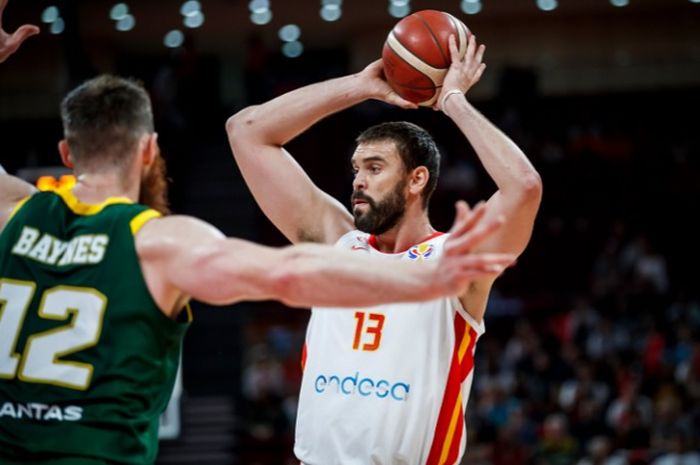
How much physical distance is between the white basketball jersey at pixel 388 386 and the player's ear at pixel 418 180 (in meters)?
0.70

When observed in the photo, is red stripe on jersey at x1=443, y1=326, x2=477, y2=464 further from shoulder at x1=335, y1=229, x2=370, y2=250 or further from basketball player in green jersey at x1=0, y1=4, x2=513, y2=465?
basketball player in green jersey at x1=0, y1=4, x2=513, y2=465

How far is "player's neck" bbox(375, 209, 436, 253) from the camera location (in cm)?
561

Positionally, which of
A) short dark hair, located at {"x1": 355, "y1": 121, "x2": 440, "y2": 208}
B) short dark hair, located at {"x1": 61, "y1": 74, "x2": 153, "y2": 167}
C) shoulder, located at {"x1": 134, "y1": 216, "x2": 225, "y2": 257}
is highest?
short dark hair, located at {"x1": 61, "y1": 74, "x2": 153, "y2": 167}

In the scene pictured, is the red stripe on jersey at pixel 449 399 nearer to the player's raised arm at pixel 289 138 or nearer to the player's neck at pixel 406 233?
the player's neck at pixel 406 233

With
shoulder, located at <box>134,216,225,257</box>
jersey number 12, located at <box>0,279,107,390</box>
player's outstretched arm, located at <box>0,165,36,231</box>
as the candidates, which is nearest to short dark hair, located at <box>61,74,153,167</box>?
shoulder, located at <box>134,216,225,257</box>

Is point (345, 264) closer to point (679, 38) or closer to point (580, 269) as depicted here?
point (580, 269)

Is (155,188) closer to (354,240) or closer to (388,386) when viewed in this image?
(388,386)

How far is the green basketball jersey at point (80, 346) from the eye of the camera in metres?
3.62

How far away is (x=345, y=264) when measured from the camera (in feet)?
11.8

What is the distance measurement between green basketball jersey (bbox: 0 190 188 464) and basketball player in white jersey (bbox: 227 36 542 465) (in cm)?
149

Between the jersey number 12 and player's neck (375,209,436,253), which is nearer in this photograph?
the jersey number 12

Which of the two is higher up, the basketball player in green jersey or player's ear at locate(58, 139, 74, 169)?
player's ear at locate(58, 139, 74, 169)

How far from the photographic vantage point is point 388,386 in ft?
16.6

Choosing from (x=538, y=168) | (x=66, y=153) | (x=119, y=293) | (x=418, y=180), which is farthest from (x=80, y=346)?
(x=538, y=168)
